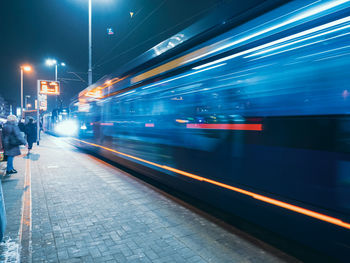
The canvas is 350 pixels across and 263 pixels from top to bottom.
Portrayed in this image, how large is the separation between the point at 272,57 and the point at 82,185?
5058 millimetres

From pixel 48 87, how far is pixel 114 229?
59.7 ft

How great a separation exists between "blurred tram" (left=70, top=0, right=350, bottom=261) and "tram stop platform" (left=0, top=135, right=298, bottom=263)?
41 cm

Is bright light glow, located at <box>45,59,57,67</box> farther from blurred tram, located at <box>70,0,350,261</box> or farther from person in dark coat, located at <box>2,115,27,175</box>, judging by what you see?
blurred tram, located at <box>70,0,350,261</box>

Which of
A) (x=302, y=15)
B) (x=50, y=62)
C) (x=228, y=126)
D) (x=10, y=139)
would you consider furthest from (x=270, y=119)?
(x=50, y=62)

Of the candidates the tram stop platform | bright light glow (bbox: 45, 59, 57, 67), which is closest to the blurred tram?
the tram stop platform

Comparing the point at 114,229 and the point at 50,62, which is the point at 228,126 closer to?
the point at 114,229

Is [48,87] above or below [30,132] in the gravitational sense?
above

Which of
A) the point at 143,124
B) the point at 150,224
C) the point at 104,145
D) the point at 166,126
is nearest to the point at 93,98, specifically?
the point at 104,145

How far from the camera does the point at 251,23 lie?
3.09m

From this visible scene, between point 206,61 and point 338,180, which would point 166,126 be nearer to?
point 206,61

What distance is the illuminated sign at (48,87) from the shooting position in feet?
60.2

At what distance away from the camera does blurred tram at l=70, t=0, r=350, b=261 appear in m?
2.30

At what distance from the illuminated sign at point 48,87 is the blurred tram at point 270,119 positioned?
1648 centimetres

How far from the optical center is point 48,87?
1862 centimetres
